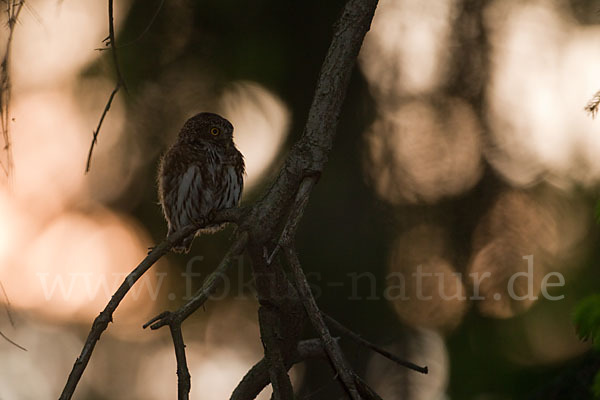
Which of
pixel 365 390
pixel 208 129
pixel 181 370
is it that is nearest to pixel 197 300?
pixel 181 370

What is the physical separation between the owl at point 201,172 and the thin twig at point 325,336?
9.32 feet

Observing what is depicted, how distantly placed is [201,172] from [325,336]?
9.85 feet

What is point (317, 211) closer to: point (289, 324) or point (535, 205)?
point (535, 205)

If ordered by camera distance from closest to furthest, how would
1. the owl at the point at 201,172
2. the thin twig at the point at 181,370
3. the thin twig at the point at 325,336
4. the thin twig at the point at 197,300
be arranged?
the thin twig at the point at 325,336 < the thin twig at the point at 181,370 < the thin twig at the point at 197,300 < the owl at the point at 201,172

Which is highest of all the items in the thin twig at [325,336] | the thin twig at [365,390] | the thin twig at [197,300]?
the thin twig at [197,300]

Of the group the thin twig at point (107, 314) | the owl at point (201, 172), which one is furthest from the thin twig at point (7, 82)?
the owl at point (201, 172)

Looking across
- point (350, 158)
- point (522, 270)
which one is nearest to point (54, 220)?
point (350, 158)

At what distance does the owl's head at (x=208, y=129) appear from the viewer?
4.95m

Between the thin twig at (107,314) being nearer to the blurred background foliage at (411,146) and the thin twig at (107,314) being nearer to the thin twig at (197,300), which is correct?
the thin twig at (197,300)

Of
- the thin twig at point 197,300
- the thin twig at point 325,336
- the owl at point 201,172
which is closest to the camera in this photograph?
the thin twig at point 325,336

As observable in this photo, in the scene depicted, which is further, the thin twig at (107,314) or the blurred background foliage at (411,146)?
the blurred background foliage at (411,146)

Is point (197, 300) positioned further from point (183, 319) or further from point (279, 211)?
point (279, 211)

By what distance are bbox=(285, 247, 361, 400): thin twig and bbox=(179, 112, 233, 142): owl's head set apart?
2.96 metres

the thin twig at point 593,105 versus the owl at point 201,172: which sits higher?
the owl at point 201,172
